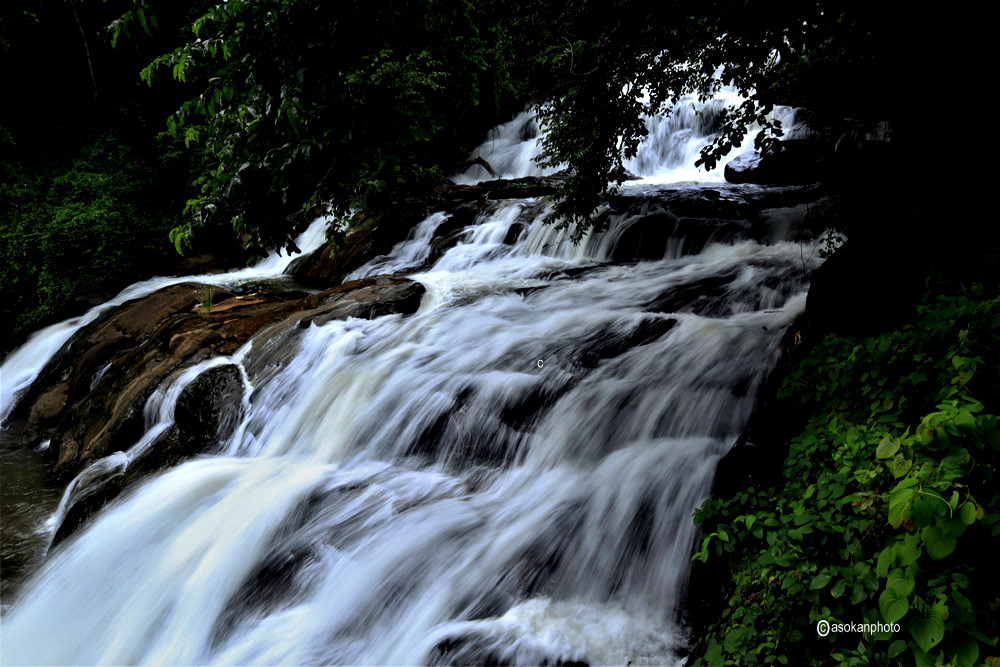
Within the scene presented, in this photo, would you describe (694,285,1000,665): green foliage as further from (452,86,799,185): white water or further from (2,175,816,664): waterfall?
(452,86,799,185): white water

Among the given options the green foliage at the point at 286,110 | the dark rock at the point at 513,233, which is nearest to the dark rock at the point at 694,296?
the dark rock at the point at 513,233

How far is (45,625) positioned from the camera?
3.64 metres

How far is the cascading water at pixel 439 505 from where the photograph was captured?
304 cm

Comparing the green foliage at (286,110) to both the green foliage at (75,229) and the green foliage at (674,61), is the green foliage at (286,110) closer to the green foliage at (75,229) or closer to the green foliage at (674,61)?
the green foliage at (674,61)

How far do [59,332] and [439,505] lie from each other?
8943mm

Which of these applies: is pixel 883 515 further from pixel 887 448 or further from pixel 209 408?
pixel 209 408

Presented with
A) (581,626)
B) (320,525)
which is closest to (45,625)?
(320,525)

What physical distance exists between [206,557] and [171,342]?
3.85m

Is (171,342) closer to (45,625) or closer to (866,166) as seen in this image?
(45,625)

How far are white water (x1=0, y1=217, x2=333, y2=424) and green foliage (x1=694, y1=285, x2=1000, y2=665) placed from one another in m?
6.21

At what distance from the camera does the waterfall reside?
3.04 metres

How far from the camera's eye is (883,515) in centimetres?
211

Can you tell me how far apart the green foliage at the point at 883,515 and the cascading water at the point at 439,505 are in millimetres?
569

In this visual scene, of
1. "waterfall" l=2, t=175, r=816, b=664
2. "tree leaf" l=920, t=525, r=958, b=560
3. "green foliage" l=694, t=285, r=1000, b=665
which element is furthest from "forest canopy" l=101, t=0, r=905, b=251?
"tree leaf" l=920, t=525, r=958, b=560
